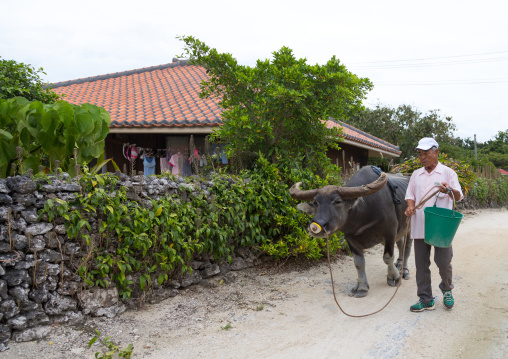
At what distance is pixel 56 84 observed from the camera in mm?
12414

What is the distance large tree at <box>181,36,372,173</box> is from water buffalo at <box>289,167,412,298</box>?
4.31ft

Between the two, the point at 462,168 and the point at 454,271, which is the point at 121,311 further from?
the point at 462,168

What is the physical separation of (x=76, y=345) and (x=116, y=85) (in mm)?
9876

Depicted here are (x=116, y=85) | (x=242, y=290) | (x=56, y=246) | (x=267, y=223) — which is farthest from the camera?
(x=116, y=85)

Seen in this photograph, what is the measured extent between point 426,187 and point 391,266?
126 centimetres

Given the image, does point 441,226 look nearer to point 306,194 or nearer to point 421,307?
point 421,307

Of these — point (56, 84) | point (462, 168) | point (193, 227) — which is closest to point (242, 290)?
point (193, 227)

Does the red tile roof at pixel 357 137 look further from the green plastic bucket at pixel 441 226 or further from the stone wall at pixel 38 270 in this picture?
the stone wall at pixel 38 270

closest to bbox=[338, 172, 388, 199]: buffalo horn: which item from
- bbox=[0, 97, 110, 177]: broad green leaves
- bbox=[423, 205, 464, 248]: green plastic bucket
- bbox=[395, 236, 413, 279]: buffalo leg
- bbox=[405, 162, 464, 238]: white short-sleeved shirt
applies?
bbox=[405, 162, 464, 238]: white short-sleeved shirt

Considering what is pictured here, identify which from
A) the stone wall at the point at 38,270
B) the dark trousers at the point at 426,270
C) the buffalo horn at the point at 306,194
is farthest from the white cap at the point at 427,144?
the stone wall at the point at 38,270

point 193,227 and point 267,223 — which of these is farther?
point 267,223

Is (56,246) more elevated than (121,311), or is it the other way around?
(56,246)

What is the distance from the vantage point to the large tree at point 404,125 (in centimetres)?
2000

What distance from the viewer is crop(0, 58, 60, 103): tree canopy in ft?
19.6
